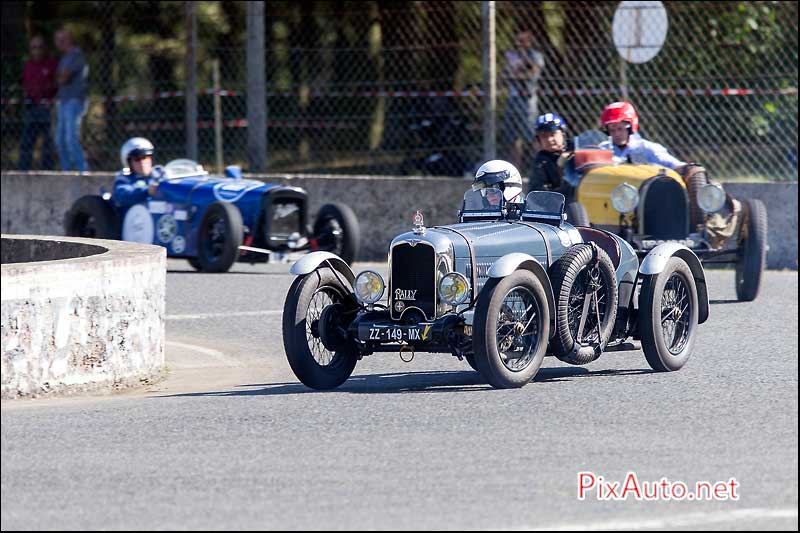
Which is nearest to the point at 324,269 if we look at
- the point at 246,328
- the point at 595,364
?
the point at 595,364

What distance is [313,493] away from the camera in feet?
21.7

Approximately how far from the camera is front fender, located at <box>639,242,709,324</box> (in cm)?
1009

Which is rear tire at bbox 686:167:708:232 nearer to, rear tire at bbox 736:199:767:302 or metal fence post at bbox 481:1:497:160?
rear tire at bbox 736:199:767:302

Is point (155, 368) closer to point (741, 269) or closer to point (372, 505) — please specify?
point (372, 505)

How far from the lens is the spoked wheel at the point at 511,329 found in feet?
29.8

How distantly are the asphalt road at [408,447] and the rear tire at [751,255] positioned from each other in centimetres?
308

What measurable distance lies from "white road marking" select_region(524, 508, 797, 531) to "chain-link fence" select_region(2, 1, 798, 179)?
11632mm

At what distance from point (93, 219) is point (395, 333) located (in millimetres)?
8389

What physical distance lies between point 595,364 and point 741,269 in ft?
13.1

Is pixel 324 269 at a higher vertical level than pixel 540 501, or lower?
higher

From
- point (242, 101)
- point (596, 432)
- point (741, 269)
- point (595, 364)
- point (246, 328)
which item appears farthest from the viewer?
point (242, 101)

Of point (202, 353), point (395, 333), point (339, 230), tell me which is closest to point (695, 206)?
point (339, 230)

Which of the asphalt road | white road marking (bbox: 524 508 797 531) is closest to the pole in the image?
the asphalt road

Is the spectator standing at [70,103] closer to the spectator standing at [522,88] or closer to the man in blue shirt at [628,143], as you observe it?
the spectator standing at [522,88]
